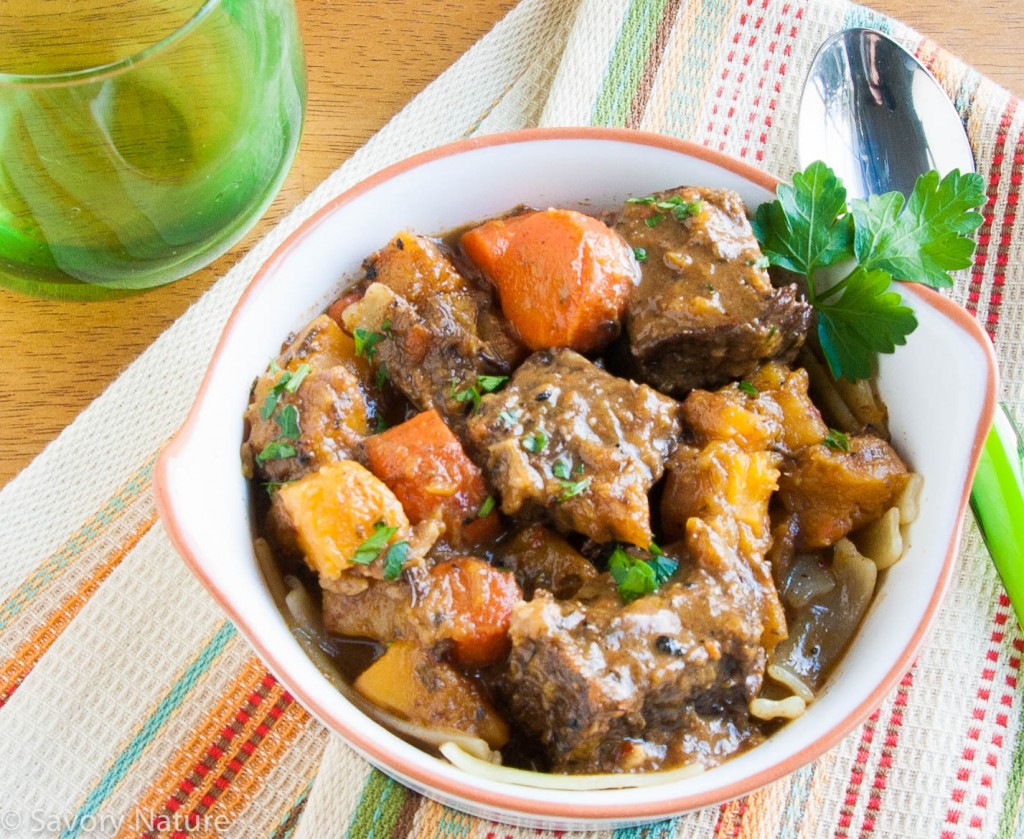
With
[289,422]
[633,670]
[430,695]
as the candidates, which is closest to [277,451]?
[289,422]

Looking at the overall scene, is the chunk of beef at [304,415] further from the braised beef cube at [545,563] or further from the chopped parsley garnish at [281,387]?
the braised beef cube at [545,563]

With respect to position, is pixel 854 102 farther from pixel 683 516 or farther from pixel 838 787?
pixel 838 787

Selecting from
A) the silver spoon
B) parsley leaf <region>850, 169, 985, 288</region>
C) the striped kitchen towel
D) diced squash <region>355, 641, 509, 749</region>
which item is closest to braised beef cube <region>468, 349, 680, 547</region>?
diced squash <region>355, 641, 509, 749</region>

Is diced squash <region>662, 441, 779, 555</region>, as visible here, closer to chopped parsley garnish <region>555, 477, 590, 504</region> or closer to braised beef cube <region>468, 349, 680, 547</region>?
braised beef cube <region>468, 349, 680, 547</region>

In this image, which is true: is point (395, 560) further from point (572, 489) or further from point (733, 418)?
point (733, 418)

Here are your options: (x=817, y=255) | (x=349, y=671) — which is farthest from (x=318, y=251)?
(x=817, y=255)

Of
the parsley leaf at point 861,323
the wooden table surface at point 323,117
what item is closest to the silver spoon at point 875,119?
the wooden table surface at point 323,117
